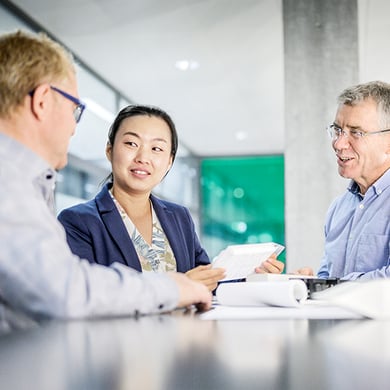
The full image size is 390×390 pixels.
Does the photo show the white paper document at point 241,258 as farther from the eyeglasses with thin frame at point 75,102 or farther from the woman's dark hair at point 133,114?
the woman's dark hair at point 133,114

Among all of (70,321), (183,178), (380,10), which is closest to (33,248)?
(70,321)

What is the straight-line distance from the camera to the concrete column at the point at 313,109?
5.00 metres

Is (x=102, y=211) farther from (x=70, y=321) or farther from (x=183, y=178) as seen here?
(x=183, y=178)

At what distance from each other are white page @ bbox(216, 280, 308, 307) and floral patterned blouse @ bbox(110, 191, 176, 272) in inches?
22.3

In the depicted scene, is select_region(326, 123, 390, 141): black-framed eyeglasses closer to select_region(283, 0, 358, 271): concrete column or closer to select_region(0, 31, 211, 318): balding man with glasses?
select_region(0, 31, 211, 318): balding man with glasses

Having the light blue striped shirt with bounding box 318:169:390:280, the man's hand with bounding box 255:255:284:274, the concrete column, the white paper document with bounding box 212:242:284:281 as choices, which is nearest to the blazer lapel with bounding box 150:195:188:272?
the man's hand with bounding box 255:255:284:274

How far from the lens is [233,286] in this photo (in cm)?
155

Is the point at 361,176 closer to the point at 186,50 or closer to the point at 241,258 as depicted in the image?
the point at 241,258

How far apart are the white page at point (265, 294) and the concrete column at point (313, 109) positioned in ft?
11.4

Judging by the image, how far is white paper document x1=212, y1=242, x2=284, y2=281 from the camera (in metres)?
1.74

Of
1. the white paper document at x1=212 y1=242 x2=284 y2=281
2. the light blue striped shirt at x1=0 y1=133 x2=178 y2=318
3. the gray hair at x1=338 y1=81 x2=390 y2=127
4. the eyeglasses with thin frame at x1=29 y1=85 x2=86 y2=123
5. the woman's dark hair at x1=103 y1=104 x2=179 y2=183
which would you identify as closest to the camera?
the light blue striped shirt at x1=0 y1=133 x2=178 y2=318

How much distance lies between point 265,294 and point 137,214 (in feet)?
3.04

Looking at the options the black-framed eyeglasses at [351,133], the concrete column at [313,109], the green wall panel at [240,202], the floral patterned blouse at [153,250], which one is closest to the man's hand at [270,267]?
the floral patterned blouse at [153,250]

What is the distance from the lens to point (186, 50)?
24.3ft
